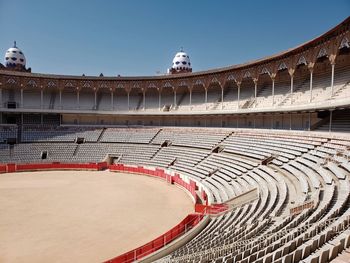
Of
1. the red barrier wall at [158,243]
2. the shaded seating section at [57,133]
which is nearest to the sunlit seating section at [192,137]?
the shaded seating section at [57,133]

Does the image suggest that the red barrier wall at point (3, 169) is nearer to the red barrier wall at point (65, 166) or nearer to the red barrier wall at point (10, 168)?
the red barrier wall at point (10, 168)

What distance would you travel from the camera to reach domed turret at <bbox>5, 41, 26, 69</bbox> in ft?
201

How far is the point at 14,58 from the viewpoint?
61.8 m

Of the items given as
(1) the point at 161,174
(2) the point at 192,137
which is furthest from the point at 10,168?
(2) the point at 192,137

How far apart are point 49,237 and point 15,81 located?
128 ft

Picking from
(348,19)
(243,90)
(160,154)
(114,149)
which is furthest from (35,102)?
(348,19)

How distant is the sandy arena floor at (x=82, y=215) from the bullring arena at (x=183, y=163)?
4.5 inches

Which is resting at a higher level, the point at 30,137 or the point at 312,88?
the point at 312,88

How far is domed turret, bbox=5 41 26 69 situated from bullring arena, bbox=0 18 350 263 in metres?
0.22

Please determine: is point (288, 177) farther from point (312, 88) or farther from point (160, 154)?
point (160, 154)

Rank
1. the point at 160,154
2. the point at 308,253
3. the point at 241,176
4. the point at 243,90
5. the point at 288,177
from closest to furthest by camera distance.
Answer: the point at 308,253
the point at 288,177
the point at 241,176
the point at 160,154
the point at 243,90

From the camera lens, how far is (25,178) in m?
34.1

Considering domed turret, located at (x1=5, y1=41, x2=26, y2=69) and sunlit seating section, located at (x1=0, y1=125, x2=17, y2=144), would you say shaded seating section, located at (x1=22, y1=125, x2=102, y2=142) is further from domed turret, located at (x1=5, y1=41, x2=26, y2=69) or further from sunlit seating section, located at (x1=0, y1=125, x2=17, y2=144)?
domed turret, located at (x1=5, y1=41, x2=26, y2=69)

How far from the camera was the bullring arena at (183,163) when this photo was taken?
12.9 meters
